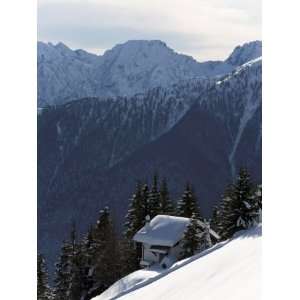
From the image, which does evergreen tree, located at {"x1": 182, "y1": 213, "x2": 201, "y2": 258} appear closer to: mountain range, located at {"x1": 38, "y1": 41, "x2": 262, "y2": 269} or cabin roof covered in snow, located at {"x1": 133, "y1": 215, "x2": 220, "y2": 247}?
cabin roof covered in snow, located at {"x1": 133, "y1": 215, "x2": 220, "y2": 247}

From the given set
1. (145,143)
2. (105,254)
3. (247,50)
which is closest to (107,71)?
(145,143)

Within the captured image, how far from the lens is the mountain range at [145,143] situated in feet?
115

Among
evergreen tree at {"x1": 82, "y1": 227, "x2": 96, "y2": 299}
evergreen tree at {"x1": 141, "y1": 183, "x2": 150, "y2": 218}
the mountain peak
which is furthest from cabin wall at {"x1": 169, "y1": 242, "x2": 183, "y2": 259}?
the mountain peak

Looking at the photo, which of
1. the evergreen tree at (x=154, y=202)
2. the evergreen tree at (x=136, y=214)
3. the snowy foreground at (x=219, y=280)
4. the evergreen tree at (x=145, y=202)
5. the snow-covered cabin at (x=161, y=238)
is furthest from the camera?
the evergreen tree at (x=154, y=202)

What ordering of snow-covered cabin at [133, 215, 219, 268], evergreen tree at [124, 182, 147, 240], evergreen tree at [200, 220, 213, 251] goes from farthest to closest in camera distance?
evergreen tree at [124, 182, 147, 240], snow-covered cabin at [133, 215, 219, 268], evergreen tree at [200, 220, 213, 251]

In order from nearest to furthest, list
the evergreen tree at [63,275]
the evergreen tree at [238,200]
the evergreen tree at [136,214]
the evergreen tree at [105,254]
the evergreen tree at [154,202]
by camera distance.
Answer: the evergreen tree at [238,200] < the evergreen tree at [105,254] < the evergreen tree at [63,275] < the evergreen tree at [136,214] < the evergreen tree at [154,202]

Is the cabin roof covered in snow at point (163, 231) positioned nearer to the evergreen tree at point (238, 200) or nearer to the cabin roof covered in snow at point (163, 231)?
the cabin roof covered in snow at point (163, 231)

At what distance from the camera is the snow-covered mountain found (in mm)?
95062

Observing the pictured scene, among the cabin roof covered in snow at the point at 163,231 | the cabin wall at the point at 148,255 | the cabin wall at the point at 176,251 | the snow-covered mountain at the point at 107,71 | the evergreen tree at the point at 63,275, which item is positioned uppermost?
the snow-covered mountain at the point at 107,71

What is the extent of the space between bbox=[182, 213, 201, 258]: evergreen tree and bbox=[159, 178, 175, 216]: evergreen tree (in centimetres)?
147

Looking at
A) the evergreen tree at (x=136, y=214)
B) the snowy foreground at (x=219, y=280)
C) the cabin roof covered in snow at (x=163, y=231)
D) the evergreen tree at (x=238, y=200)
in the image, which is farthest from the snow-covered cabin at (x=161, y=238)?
the snowy foreground at (x=219, y=280)

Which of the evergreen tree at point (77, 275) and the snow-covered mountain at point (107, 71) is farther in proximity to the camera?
the snow-covered mountain at point (107, 71)
